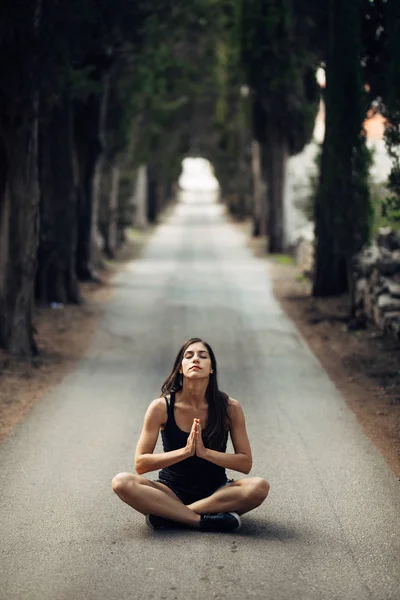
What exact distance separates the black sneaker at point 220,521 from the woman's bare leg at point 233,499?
1.8 inches

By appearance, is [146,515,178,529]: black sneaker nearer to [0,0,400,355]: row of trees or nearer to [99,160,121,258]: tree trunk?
[0,0,400,355]: row of trees

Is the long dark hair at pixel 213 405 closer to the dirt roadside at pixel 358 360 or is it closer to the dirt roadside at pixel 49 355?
the dirt roadside at pixel 358 360

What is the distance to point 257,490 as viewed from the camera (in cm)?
729

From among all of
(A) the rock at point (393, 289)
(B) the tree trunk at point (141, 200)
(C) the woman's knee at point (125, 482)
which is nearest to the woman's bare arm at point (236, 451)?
(C) the woman's knee at point (125, 482)

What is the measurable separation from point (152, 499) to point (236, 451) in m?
0.69

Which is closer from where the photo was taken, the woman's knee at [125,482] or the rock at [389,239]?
the woman's knee at [125,482]

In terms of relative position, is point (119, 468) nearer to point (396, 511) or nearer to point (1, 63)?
point (396, 511)

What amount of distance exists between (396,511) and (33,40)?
28.9 ft

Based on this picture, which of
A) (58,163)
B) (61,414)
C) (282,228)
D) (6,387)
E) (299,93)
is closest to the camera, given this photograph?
(61,414)

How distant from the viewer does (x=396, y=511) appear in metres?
7.91

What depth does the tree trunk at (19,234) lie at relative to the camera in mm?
14680

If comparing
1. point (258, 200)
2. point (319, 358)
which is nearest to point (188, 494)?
point (319, 358)

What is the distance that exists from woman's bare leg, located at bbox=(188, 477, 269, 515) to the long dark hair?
33 centimetres

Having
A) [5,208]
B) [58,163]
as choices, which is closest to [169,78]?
[58,163]
